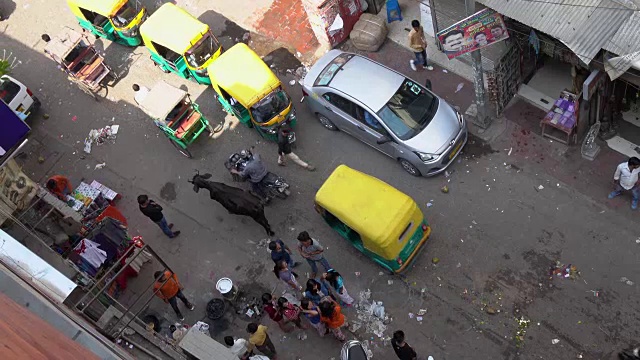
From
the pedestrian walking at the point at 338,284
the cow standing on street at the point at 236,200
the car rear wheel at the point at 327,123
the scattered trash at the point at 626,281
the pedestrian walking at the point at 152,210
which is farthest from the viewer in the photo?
the car rear wheel at the point at 327,123

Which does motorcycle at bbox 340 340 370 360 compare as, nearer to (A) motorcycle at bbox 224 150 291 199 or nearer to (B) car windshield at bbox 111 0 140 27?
(A) motorcycle at bbox 224 150 291 199

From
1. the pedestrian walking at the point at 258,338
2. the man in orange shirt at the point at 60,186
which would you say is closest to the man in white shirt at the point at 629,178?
the pedestrian walking at the point at 258,338

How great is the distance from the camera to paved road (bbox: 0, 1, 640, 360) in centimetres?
1262

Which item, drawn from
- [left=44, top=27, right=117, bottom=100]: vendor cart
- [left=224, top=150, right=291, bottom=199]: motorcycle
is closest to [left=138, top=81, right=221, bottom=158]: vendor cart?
[left=224, top=150, right=291, bottom=199]: motorcycle

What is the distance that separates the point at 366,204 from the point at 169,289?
14.3ft

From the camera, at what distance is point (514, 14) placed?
41.5 feet

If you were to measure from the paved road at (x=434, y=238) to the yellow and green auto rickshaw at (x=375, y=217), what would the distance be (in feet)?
2.45

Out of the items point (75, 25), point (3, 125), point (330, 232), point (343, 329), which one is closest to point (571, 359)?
point (343, 329)

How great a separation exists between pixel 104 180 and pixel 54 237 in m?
3.35

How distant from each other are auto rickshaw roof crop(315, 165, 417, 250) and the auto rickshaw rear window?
2800 mm

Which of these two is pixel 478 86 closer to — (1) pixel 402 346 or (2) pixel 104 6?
(1) pixel 402 346

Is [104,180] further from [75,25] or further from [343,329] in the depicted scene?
[343,329]

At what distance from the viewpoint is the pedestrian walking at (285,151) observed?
15.1 meters

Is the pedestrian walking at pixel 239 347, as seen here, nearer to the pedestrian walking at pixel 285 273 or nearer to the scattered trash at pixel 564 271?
the pedestrian walking at pixel 285 273
